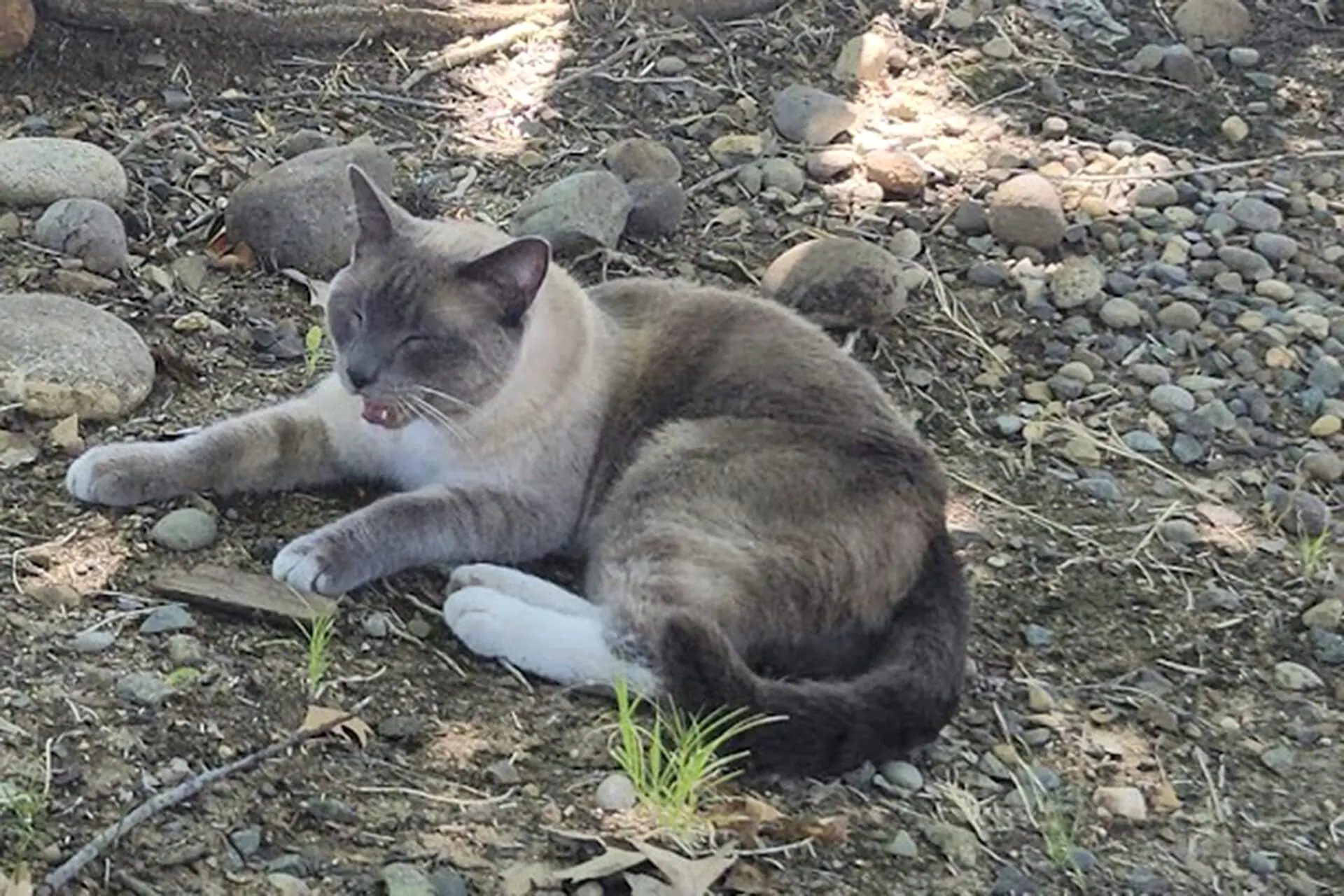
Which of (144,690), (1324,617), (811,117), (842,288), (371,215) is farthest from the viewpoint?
(811,117)

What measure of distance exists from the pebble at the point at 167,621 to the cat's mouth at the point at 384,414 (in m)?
0.56

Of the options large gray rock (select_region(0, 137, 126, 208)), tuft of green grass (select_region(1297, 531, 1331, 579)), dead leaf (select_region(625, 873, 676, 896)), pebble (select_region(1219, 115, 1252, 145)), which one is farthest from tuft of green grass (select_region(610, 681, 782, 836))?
pebble (select_region(1219, 115, 1252, 145))

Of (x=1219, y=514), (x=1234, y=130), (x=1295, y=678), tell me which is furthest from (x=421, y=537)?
(x=1234, y=130)

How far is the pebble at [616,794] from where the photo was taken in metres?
2.81

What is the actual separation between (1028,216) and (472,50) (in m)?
1.66

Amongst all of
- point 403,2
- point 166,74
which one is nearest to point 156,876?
point 166,74

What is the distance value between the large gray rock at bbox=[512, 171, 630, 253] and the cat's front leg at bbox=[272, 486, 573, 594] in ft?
3.54

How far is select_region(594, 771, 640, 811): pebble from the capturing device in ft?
9.23

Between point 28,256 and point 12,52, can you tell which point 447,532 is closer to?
point 28,256

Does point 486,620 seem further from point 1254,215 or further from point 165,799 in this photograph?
point 1254,215

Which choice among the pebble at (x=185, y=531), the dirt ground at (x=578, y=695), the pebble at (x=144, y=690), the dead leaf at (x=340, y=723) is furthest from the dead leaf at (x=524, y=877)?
the pebble at (x=185, y=531)

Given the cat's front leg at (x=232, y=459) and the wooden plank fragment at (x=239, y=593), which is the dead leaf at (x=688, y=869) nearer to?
the wooden plank fragment at (x=239, y=593)

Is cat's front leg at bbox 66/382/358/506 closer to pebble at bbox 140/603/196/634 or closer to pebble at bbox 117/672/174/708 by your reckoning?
pebble at bbox 140/603/196/634

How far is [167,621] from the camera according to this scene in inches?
119
